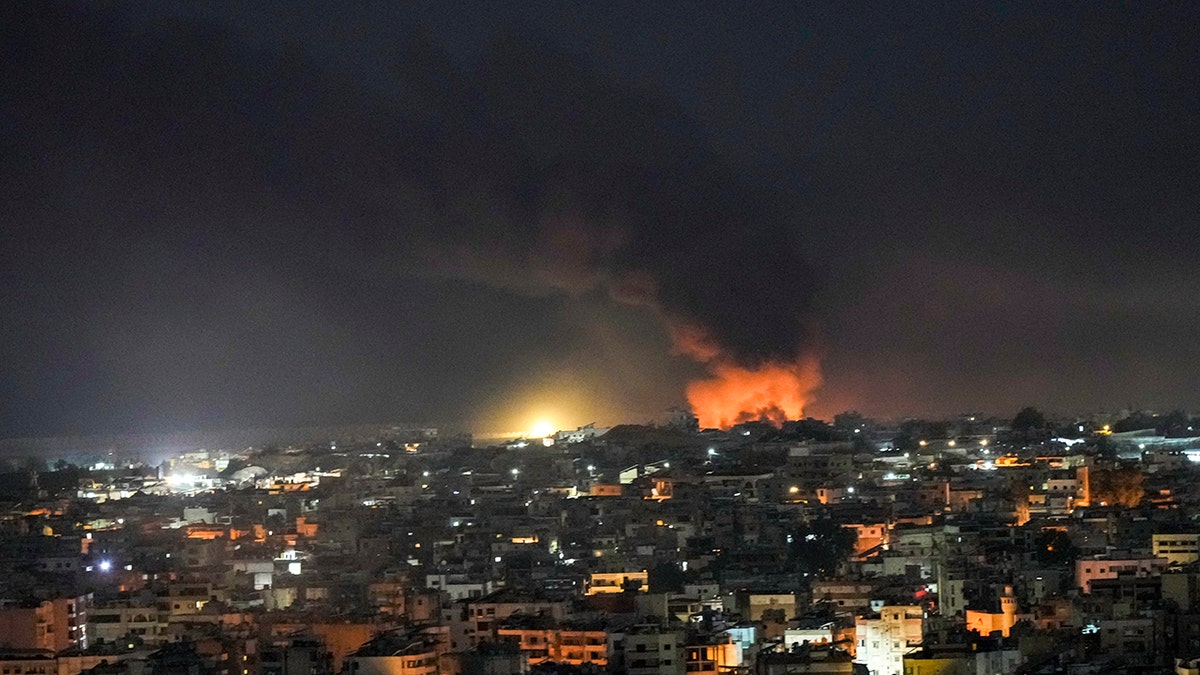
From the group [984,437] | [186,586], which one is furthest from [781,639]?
[984,437]

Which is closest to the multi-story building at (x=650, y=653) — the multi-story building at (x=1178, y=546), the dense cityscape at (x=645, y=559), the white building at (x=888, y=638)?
the dense cityscape at (x=645, y=559)

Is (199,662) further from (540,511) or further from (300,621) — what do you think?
(540,511)

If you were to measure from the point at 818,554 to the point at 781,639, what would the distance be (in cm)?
722

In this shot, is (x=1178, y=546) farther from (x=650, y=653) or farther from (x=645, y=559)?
→ (x=650, y=653)

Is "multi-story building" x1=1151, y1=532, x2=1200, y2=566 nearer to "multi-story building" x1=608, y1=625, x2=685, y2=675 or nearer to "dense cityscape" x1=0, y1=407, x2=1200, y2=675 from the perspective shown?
"dense cityscape" x1=0, y1=407, x2=1200, y2=675

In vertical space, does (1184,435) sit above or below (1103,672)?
above

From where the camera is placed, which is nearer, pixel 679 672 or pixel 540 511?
pixel 679 672

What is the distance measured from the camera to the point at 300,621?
1911 cm

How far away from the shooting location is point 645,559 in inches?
968

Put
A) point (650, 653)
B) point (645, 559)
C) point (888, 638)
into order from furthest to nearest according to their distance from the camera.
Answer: point (645, 559) < point (888, 638) < point (650, 653)

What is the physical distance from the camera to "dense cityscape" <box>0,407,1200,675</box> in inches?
669

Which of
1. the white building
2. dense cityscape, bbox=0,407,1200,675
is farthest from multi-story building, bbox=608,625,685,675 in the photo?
the white building

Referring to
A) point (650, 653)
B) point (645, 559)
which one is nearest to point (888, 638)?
point (650, 653)

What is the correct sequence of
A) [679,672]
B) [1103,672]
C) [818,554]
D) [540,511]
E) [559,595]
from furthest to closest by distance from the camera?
[540,511]
[818,554]
[559,595]
[679,672]
[1103,672]
